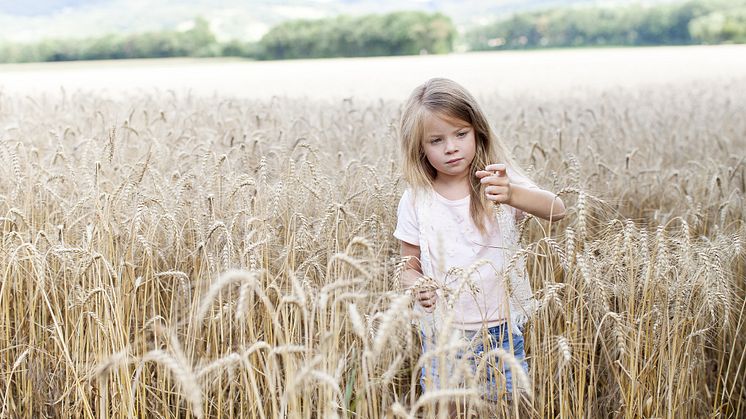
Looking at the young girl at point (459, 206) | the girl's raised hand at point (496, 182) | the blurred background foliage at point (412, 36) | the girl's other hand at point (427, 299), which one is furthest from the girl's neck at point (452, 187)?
the blurred background foliage at point (412, 36)

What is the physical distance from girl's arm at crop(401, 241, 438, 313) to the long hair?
0.21 m

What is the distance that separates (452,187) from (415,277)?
35cm

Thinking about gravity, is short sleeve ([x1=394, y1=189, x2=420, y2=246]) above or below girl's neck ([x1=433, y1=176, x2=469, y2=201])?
below

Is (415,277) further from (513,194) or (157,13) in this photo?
(157,13)

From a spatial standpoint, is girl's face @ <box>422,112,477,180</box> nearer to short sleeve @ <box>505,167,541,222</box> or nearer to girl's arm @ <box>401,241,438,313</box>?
short sleeve @ <box>505,167,541,222</box>

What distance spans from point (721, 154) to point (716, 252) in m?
2.73

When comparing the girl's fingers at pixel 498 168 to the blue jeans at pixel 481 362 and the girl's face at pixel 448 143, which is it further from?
the blue jeans at pixel 481 362

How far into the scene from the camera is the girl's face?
7.78 ft

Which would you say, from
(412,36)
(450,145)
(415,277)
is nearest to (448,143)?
(450,145)

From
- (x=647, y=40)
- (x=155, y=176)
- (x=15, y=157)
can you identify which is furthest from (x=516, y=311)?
(x=647, y=40)

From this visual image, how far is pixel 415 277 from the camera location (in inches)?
93.0

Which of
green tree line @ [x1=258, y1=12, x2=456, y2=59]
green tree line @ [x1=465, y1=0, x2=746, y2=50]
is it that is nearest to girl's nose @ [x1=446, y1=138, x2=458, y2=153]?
green tree line @ [x1=258, y1=12, x2=456, y2=59]

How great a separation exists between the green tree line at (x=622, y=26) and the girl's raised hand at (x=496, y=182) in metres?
40.8

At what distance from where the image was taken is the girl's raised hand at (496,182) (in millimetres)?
2164
